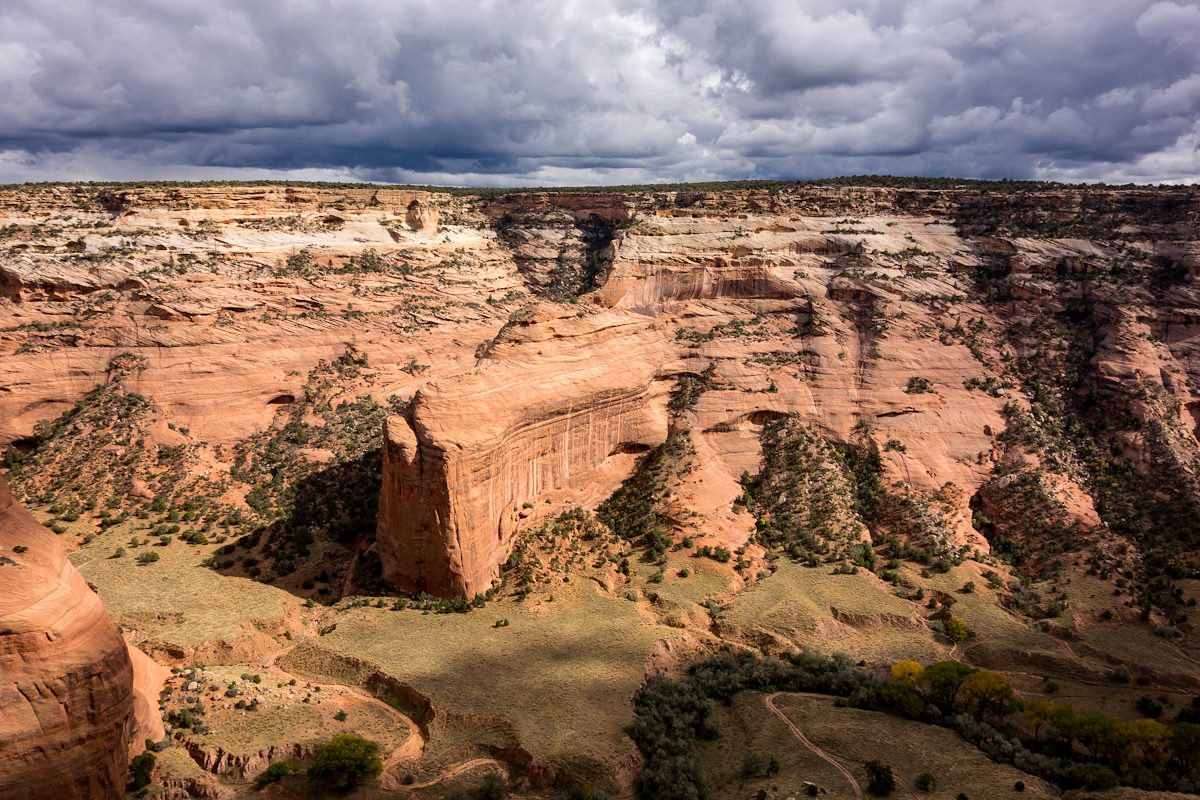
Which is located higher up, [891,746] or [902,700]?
[902,700]

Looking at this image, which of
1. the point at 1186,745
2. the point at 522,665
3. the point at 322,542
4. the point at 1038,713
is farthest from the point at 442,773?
the point at 1186,745

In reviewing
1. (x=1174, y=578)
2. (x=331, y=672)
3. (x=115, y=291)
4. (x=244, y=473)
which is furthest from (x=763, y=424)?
(x=115, y=291)

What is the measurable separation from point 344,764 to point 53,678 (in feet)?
33.1

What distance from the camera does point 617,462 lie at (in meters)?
49.1

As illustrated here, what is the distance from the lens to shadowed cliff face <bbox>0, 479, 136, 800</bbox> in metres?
20.5

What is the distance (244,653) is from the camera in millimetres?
34438

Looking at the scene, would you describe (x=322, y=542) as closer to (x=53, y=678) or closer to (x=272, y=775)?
(x=272, y=775)

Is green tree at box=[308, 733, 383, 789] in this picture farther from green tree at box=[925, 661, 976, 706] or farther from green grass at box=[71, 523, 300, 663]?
green tree at box=[925, 661, 976, 706]

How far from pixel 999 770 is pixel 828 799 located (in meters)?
7.66

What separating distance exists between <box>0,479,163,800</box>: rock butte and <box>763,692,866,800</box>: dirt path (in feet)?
84.0

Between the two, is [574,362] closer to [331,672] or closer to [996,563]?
[331,672]

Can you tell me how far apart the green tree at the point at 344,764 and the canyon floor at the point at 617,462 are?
0.68 m

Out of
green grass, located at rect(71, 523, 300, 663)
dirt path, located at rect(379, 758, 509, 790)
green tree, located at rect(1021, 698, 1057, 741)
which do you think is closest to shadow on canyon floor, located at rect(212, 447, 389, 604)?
green grass, located at rect(71, 523, 300, 663)

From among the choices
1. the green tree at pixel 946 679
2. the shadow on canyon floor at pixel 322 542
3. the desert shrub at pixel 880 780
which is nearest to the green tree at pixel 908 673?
the green tree at pixel 946 679
